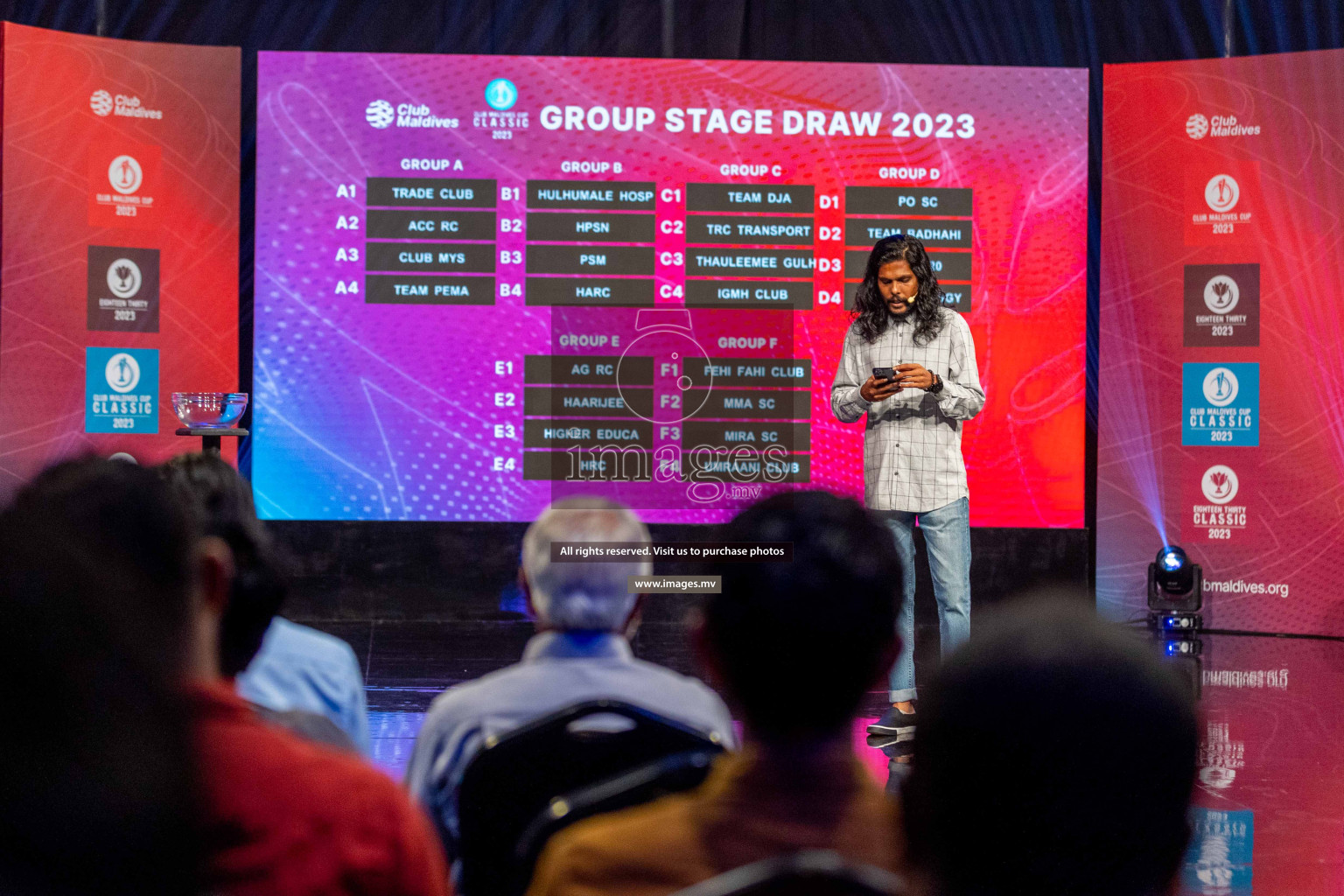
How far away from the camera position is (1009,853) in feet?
2.27

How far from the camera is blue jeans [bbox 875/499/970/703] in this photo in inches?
127

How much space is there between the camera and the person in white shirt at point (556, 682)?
129cm

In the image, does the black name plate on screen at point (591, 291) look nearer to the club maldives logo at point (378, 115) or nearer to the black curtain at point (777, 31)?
the club maldives logo at point (378, 115)

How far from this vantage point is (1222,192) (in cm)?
522

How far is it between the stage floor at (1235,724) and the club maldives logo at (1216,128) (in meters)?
2.18

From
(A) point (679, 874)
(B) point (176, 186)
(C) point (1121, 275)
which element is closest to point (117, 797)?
(A) point (679, 874)

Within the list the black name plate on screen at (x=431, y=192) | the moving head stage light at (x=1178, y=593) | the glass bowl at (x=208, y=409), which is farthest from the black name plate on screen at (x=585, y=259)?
the moving head stage light at (x=1178, y=593)

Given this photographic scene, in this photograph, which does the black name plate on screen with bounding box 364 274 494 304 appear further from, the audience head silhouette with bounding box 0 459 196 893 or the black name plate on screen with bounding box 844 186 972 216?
the audience head silhouette with bounding box 0 459 196 893

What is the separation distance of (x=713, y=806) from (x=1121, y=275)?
16.3ft

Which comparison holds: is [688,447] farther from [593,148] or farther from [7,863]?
[7,863]

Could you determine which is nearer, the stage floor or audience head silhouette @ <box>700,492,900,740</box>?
audience head silhouette @ <box>700,492,900,740</box>

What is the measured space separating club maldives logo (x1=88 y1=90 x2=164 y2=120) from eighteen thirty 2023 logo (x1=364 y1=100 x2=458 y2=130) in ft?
2.86

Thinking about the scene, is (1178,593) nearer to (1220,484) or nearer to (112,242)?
(1220,484)

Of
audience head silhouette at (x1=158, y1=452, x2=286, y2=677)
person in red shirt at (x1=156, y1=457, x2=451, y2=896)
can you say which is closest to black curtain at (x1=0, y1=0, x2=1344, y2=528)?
audience head silhouette at (x1=158, y1=452, x2=286, y2=677)
